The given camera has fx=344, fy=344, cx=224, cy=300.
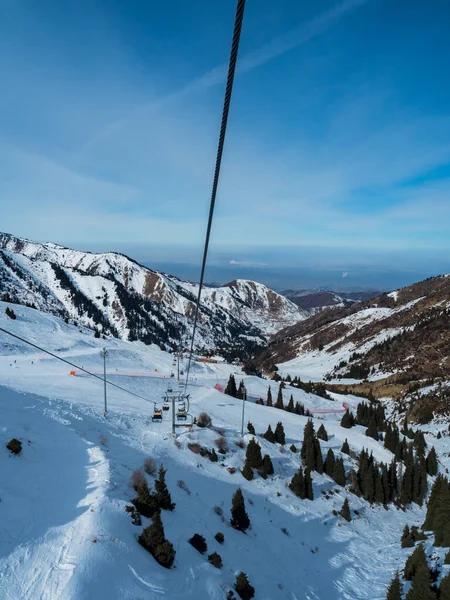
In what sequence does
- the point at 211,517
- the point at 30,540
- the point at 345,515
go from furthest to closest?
1. the point at 345,515
2. the point at 211,517
3. the point at 30,540

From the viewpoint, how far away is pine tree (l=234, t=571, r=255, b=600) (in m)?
19.2

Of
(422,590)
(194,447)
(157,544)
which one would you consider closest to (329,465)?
(194,447)

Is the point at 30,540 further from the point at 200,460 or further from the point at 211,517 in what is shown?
the point at 200,460

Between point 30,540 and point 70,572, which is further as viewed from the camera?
point 30,540

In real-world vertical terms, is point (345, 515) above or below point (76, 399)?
below

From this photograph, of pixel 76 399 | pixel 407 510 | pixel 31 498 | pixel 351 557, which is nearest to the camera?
pixel 31 498

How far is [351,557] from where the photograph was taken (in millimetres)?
32312

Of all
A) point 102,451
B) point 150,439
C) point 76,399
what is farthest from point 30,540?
point 76,399

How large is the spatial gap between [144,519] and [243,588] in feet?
22.1

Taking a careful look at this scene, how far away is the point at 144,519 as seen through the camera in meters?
20.6

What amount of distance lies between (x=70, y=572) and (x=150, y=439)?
1006 inches

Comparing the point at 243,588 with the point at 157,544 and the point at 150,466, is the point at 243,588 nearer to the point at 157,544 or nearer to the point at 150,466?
the point at 157,544

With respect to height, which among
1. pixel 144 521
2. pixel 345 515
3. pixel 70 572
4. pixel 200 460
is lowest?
pixel 345 515

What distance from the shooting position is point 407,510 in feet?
171
